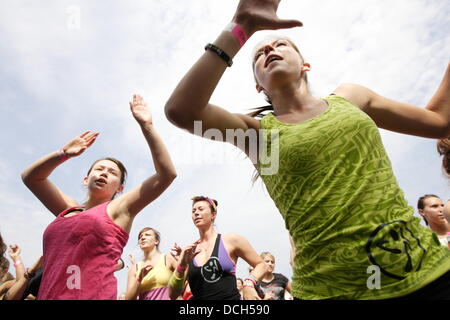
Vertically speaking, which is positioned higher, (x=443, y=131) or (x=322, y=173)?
(x=443, y=131)

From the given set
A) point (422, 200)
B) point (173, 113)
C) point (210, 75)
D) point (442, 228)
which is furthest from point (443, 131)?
point (422, 200)

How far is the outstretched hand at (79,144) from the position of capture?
3066mm

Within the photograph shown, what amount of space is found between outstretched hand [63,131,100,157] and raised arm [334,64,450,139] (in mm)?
2358

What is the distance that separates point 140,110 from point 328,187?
6.27ft

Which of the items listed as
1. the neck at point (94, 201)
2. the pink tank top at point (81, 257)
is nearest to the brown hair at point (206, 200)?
the neck at point (94, 201)

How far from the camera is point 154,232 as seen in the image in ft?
22.9

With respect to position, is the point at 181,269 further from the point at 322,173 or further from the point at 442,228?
the point at 442,228

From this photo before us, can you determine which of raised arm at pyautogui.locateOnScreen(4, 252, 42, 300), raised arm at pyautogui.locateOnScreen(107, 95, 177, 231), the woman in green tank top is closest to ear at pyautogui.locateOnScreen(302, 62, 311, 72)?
the woman in green tank top

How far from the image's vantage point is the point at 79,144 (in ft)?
10.3

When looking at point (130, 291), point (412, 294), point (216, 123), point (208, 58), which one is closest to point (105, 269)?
point (216, 123)

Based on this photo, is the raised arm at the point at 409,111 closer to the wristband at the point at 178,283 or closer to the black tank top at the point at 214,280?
the black tank top at the point at 214,280

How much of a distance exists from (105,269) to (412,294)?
6.82 ft

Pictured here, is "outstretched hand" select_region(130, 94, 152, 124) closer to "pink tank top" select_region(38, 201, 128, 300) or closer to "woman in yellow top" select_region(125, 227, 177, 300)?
"pink tank top" select_region(38, 201, 128, 300)

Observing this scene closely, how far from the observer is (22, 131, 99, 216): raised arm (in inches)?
118
